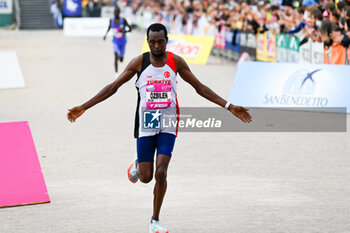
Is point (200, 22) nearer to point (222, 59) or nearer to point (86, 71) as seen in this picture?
point (222, 59)

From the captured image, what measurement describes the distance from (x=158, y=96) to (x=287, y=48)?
14.2 meters

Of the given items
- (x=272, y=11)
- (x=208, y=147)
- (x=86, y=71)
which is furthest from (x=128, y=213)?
(x=86, y=71)

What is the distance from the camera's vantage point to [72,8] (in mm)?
56250

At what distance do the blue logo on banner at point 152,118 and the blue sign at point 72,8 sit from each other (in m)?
50.0

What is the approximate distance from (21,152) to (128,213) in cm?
147

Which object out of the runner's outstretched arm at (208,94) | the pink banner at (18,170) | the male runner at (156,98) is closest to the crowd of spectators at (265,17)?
the pink banner at (18,170)

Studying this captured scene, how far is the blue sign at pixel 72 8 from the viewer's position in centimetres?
5562

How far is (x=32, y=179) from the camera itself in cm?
786

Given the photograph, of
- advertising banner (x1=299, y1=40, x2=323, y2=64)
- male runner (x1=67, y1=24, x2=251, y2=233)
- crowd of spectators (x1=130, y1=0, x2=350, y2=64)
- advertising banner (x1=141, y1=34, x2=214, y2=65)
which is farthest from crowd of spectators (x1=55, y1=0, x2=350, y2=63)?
male runner (x1=67, y1=24, x2=251, y2=233)

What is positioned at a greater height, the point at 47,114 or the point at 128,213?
the point at 128,213

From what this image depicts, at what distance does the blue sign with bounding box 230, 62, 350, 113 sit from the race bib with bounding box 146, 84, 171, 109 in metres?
8.53

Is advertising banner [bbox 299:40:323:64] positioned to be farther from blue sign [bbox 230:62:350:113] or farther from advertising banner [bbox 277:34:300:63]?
blue sign [bbox 230:62:350:113]

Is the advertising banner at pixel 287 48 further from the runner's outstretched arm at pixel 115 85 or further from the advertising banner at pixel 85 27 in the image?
the advertising banner at pixel 85 27

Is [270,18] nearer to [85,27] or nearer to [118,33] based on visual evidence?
[118,33]
